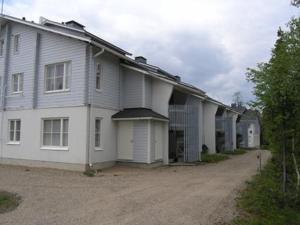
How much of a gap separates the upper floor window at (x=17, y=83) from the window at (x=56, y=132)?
10.6 ft

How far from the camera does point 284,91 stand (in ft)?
31.8

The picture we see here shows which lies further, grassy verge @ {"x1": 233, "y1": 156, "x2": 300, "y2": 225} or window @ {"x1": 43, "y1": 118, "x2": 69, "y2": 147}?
window @ {"x1": 43, "y1": 118, "x2": 69, "y2": 147}

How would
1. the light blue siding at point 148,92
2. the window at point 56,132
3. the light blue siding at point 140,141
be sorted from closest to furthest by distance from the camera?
the window at point 56,132
the light blue siding at point 140,141
the light blue siding at point 148,92

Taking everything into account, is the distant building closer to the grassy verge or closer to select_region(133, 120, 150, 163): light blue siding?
select_region(133, 120, 150, 163): light blue siding

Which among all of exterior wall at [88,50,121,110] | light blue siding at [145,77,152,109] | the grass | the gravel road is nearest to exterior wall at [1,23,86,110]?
exterior wall at [88,50,121,110]

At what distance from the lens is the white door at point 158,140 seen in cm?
1998

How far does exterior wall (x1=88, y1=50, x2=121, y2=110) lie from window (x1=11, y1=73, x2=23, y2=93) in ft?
18.5

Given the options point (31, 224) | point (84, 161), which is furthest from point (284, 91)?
point (84, 161)

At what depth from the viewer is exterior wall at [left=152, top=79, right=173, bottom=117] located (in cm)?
2077

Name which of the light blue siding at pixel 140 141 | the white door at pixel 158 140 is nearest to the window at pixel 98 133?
the light blue siding at pixel 140 141

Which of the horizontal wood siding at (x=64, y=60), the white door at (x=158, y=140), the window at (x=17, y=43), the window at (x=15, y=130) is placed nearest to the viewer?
the horizontal wood siding at (x=64, y=60)

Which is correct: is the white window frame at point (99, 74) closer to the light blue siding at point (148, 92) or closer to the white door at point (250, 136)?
the light blue siding at point (148, 92)

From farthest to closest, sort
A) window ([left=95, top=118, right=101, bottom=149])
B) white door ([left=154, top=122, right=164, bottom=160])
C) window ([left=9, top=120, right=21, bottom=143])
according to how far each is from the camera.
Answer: window ([left=9, top=120, right=21, bottom=143]), white door ([left=154, top=122, right=164, bottom=160]), window ([left=95, top=118, right=101, bottom=149])

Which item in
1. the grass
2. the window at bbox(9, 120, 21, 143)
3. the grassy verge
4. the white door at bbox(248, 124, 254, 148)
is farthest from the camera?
the white door at bbox(248, 124, 254, 148)
